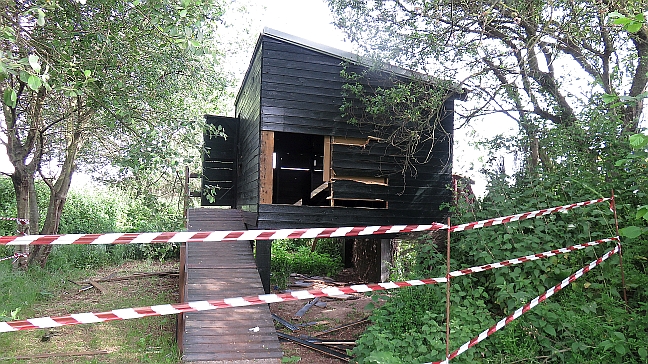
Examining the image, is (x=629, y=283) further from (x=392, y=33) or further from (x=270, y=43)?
(x=270, y=43)

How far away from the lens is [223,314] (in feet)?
20.4

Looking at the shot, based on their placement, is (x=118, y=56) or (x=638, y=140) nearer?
(x=638, y=140)

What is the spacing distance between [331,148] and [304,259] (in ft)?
20.8

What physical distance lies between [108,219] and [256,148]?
27.2 feet

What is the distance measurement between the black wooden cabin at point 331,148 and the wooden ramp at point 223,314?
88 cm

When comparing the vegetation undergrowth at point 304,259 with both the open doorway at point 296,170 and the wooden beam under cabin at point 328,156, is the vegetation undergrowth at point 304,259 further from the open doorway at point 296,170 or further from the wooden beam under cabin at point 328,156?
the wooden beam under cabin at point 328,156

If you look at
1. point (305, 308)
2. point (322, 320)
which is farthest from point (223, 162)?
point (322, 320)

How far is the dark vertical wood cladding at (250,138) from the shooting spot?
339 inches

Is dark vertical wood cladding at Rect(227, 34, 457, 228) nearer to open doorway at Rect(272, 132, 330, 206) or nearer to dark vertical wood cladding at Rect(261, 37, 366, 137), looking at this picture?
dark vertical wood cladding at Rect(261, 37, 366, 137)

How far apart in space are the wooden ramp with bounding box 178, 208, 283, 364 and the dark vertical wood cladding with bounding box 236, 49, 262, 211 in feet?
3.00

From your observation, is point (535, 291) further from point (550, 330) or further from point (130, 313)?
point (130, 313)

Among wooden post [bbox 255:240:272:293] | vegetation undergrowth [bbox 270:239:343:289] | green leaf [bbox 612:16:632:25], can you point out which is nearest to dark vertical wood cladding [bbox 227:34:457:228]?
wooden post [bbox 255:240:272:293]

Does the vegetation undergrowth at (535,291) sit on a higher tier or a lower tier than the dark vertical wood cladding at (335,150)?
lower

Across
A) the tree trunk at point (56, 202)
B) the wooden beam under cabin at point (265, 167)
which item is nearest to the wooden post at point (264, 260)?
the wooden beam under cabin at point (265, 167)
